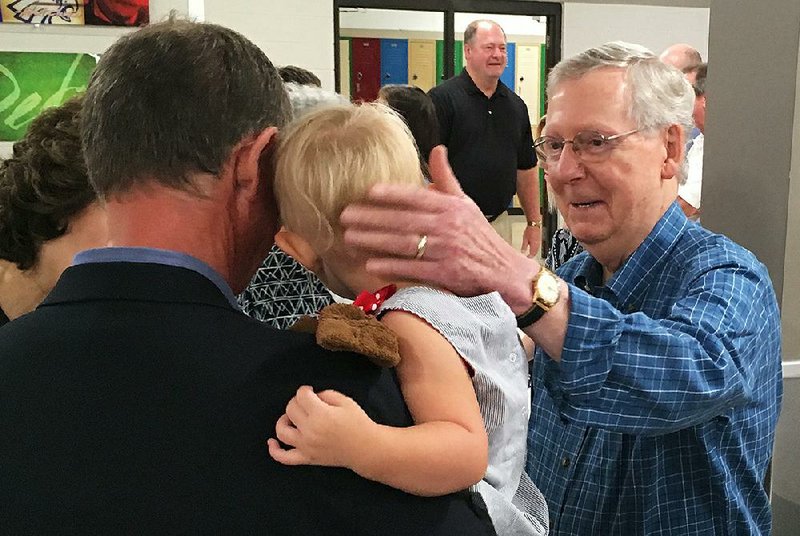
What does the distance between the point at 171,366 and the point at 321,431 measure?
19 centimetres

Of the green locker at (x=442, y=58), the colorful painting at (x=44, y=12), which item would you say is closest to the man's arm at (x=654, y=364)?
the colorful painting at (x=44, y=12)

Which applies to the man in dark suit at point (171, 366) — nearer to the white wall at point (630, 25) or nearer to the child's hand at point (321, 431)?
the child's hand at point (321, 431)

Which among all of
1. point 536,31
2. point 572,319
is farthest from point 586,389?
point 536,31

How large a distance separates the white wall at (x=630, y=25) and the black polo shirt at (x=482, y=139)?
168 cm

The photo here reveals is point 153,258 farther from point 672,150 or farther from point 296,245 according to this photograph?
point 672,150

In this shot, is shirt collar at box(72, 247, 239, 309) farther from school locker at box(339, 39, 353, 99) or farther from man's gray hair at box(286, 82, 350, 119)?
school locker at box(339, 39, 353, 99)

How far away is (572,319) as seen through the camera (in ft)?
4.03

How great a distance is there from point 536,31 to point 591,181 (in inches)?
230

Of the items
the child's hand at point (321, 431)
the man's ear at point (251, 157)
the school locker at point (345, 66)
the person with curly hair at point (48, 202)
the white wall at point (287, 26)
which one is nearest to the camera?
the child's hand at point (321, 431)

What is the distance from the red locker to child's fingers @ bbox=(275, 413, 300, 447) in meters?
6.06

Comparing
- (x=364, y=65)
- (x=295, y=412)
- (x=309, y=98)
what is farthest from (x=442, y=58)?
(x=295, y=412)

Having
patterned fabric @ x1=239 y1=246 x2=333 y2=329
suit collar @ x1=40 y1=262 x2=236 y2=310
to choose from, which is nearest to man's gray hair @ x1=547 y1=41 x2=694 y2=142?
patterned fabric @ x1=239 y1=246 x2=333 y2=329

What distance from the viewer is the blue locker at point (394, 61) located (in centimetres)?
680

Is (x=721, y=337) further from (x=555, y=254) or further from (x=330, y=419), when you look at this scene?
(x=555, y=254)
